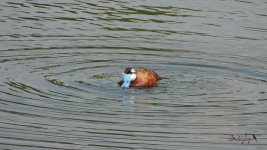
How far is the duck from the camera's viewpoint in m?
15.0

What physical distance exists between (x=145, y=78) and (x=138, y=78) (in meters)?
0.12

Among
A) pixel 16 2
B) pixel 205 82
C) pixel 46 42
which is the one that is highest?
pixel 16 2

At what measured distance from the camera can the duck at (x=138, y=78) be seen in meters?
15.0

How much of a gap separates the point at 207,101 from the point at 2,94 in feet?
10.9

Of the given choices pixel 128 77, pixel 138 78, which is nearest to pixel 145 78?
pixel 138 78

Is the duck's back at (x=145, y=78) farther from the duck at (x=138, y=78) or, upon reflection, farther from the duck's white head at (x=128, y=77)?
the duck's white head at (x=128, y=77)

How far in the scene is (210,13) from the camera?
20.3 meters

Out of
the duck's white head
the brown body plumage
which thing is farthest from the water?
the duck's white head

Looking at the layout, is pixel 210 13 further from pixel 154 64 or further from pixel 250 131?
pixel 250 131

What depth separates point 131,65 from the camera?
55.5 feet

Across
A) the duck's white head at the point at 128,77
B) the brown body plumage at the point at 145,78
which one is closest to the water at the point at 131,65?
the brown body plumage at the point at 145,78

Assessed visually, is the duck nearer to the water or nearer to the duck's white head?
the duck's white head

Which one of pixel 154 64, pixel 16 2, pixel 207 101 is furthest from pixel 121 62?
pixel 16 2

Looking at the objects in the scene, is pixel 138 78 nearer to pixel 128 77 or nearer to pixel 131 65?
pixel 128 77
